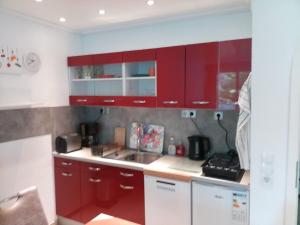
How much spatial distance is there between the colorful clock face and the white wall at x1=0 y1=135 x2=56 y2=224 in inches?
29.9

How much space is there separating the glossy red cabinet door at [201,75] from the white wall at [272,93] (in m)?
0.46

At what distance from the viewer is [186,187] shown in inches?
85.2

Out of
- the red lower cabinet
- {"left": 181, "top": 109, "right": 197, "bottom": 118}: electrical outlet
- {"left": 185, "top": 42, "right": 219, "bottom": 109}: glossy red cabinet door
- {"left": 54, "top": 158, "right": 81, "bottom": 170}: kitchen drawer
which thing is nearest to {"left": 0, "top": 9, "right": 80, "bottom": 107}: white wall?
{"left": 54, "top": 158, "right": 81, "bottom": 170}: kitchen drawer

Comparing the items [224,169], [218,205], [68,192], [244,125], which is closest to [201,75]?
[244,125]

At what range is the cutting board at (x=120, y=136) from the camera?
315 cm

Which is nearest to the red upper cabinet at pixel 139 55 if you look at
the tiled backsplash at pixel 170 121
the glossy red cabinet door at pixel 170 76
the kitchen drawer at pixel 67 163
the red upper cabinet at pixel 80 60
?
the glossy red cabinet door at pixel 170 76

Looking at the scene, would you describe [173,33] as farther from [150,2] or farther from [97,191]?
[97,191]

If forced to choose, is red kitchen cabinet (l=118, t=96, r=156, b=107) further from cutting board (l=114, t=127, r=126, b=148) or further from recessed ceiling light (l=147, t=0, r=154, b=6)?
recessed ceiling light (l=147, t=0, r=154, b=6)

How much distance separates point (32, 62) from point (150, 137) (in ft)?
5.13

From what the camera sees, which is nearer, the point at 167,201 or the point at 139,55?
the point at 167,201

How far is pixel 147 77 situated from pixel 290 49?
138 cm

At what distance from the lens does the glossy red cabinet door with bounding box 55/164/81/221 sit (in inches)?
111

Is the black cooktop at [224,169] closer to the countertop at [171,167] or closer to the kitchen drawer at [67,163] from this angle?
the countertop at [171,167]

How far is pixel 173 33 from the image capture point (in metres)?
2.76
